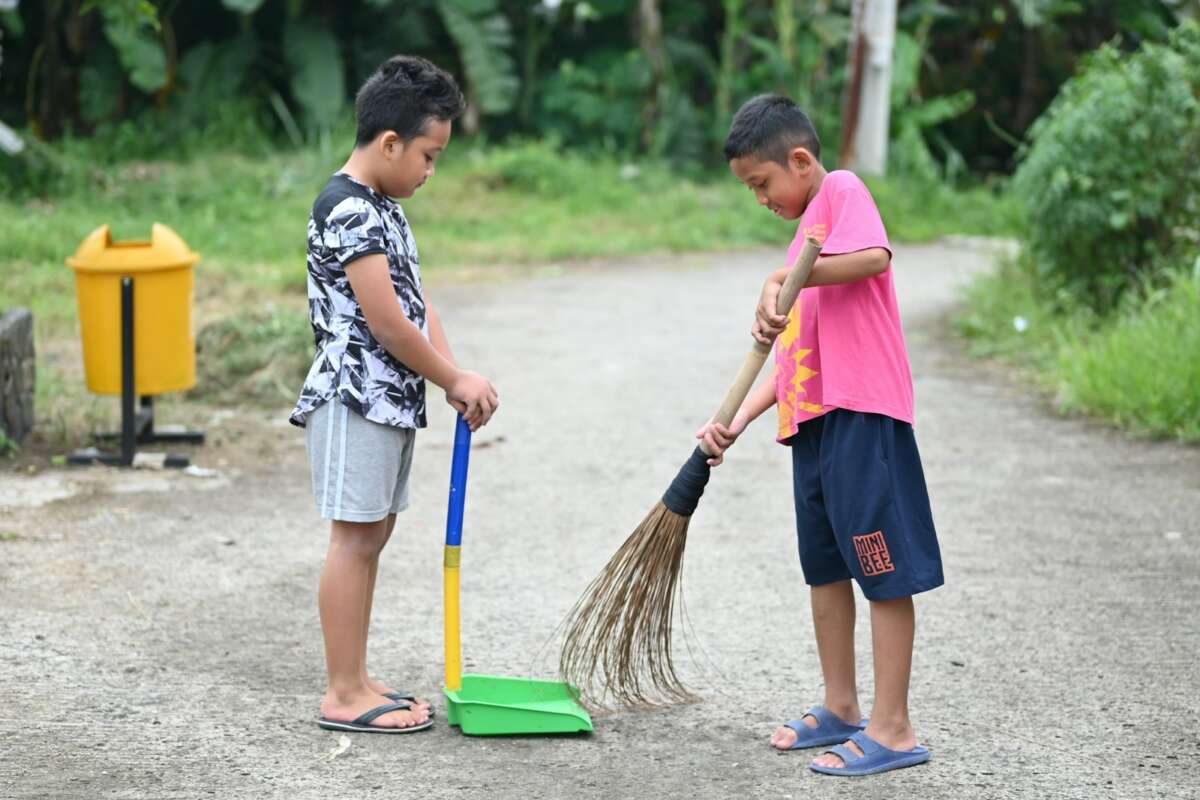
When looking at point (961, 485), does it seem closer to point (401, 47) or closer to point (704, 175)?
point (704, 175)

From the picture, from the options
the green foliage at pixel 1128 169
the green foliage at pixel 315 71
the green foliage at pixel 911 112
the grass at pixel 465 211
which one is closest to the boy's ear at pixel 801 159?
the green foliage at pixel 1128 169

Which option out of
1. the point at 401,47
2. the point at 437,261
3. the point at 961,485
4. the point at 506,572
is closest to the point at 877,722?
the point at 506,572

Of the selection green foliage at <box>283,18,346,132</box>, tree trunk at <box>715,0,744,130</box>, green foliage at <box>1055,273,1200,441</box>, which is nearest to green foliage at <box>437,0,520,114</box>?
green foliage at <box>283,18,346,132</box>

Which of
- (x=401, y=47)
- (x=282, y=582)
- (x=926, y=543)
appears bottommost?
(x=282, y=582)

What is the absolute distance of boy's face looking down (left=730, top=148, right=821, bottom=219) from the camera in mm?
3322

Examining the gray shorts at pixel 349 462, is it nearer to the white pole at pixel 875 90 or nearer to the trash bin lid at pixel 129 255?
the trash bin lid at pixel 129 255

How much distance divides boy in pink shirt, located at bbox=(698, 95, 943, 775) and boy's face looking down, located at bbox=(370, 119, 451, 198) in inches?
26.2

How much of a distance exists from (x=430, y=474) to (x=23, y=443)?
5.55ft

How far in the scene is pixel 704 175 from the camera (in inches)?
659

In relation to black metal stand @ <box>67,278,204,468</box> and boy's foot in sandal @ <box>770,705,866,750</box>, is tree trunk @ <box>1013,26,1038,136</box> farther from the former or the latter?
boy's foot in sandal @ <box>770,705,866,750</box>

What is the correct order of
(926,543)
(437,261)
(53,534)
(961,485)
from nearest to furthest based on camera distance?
(926,543)
(53,534)
(961,485)
(437,261)

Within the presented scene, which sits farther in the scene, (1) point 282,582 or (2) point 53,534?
(2) point 53,534

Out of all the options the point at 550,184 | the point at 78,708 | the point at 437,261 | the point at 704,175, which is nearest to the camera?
the point at 78,708

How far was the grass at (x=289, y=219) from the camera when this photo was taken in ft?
25.9
